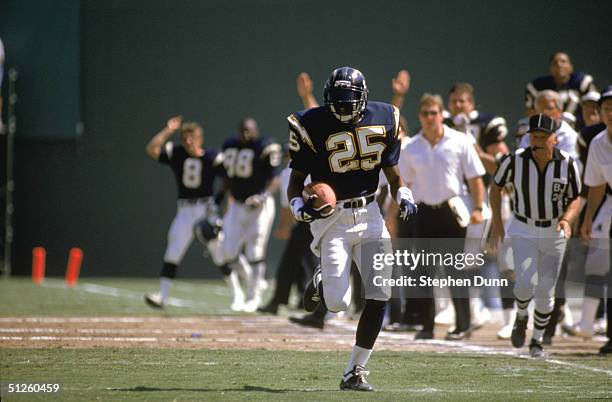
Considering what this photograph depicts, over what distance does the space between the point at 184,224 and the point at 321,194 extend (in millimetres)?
6825

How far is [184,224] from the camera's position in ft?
45.5

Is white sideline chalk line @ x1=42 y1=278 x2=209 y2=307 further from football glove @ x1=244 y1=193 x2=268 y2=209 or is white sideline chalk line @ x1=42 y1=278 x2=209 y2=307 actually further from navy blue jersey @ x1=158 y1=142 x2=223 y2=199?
navy blue jersey @ x1=158 y1=142 x2=223 y2=199

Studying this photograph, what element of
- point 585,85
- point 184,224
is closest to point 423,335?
point 585,85

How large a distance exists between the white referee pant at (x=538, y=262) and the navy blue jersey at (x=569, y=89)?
9.62 ft

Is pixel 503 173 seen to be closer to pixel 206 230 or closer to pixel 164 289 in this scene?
pixel 206 230

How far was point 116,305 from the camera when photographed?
47.4ft

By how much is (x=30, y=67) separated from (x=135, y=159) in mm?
2519

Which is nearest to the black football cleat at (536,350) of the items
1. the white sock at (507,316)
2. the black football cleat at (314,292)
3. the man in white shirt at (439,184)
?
the man in white shirt at (439,184)

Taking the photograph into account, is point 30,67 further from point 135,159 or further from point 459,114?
point 459,114

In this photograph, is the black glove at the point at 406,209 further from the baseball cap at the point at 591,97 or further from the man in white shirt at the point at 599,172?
the baseball cap at the point at 591,97

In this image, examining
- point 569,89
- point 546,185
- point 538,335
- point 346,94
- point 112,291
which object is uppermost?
point 569,89

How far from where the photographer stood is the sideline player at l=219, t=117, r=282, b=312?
14539 millimetres

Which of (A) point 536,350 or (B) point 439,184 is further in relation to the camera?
(B) point 439,184

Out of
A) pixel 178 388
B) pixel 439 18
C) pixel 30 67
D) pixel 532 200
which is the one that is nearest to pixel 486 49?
pixel 439 18
